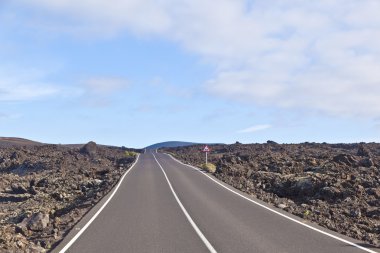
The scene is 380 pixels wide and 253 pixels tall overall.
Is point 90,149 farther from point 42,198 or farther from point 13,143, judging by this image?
point 42,198

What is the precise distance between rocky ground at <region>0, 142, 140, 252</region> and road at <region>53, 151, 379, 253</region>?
0.94 metres

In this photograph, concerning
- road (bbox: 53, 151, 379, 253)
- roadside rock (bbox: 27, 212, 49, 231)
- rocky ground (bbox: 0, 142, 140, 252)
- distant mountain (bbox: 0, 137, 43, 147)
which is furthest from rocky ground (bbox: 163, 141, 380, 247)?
distant mountain (bbox: 0, 137, 43, 147)

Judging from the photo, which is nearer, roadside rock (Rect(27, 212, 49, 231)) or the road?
the road

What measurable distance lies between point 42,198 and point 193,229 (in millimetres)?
18938

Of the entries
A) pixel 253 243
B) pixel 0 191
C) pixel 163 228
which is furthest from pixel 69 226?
pixel 0 191

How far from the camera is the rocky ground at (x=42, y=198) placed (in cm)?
1446

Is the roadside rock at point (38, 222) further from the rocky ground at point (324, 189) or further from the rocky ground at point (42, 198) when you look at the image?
the rocky ground at point (324, 189)

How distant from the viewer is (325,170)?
35688 mm

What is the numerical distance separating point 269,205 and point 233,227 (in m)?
6.55

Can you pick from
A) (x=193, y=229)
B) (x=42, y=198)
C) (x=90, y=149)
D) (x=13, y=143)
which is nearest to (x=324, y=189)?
(x=193, y=229)

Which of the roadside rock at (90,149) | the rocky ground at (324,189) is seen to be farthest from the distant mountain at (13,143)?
the rocky ground at (324,189)

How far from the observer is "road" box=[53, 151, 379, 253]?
11.8m

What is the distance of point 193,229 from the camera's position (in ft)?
47.6

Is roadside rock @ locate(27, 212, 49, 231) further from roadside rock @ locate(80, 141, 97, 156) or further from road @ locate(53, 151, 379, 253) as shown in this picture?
roadside rock @ locate(80, 141, 97, 156)
